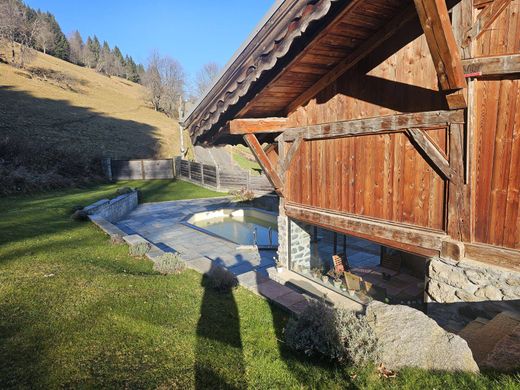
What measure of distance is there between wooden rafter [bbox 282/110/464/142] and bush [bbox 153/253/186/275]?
397 centimetres

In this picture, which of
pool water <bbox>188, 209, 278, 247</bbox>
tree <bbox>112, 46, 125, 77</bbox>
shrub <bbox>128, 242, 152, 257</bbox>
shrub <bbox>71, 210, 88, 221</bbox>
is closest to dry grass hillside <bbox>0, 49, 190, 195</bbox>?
shrub <bbox>71, 210, 88, 221</bbox>

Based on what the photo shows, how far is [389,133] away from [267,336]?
385cm

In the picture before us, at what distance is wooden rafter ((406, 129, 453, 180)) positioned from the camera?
442 cm

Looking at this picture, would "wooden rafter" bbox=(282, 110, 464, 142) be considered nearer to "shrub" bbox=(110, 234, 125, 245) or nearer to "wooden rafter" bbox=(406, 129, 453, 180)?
"wooden rafter" bbox=(406, 129, 453, 180)

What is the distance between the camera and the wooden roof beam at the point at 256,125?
251 inches

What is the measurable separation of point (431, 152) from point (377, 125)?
1060 millimetres

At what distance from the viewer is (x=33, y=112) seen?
34.9 m

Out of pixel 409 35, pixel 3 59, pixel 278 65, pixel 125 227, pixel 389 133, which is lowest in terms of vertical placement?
pixel 125 227

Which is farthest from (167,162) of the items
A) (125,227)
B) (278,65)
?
(278,65)

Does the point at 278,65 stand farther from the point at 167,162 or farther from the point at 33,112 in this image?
the point at 33,112

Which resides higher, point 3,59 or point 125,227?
→ point 3,59

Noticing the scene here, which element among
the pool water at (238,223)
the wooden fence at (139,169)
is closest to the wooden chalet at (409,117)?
the pool water at (238,223)

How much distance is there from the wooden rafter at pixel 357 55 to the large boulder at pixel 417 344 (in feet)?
13.4

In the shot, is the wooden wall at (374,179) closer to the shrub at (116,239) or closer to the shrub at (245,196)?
the shrub at (116,239)
